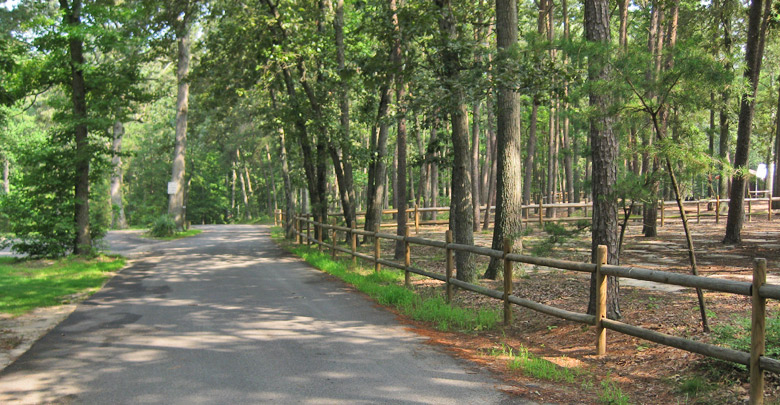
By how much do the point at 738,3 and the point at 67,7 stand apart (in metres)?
20.1

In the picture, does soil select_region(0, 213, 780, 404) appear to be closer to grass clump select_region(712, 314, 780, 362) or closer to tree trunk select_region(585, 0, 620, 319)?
grass clump select_region(712, 314, 780, 362)

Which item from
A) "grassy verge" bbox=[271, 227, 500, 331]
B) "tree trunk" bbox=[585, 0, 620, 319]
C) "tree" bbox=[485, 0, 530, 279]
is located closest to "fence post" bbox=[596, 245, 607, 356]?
"tree trunk" bbox=[585, 0, 620, 319]

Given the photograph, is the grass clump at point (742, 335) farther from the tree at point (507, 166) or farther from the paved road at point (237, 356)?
the tree at point (507, 166)

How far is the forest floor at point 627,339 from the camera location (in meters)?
4.93

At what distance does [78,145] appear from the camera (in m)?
16.1

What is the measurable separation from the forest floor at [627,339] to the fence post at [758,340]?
0.31 m

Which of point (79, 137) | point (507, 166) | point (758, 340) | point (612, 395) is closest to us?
point (758, 340)

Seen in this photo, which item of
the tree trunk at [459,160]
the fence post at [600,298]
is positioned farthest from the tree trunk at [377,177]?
the fence post at [600,298]

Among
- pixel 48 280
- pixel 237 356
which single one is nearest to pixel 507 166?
pixel 237 356

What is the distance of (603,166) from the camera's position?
23.8 feet

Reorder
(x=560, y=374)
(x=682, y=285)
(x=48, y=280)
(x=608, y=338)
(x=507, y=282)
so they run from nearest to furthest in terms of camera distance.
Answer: (x=682, y=285), (x=560, y=374), (x=608, y=338), (x=507, y=282), (x=48, y=280)

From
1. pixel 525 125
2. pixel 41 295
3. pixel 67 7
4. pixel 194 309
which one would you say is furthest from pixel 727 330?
pixel 525 125

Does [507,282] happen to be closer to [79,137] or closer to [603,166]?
[603,166]

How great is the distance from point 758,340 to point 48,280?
43.1ft
